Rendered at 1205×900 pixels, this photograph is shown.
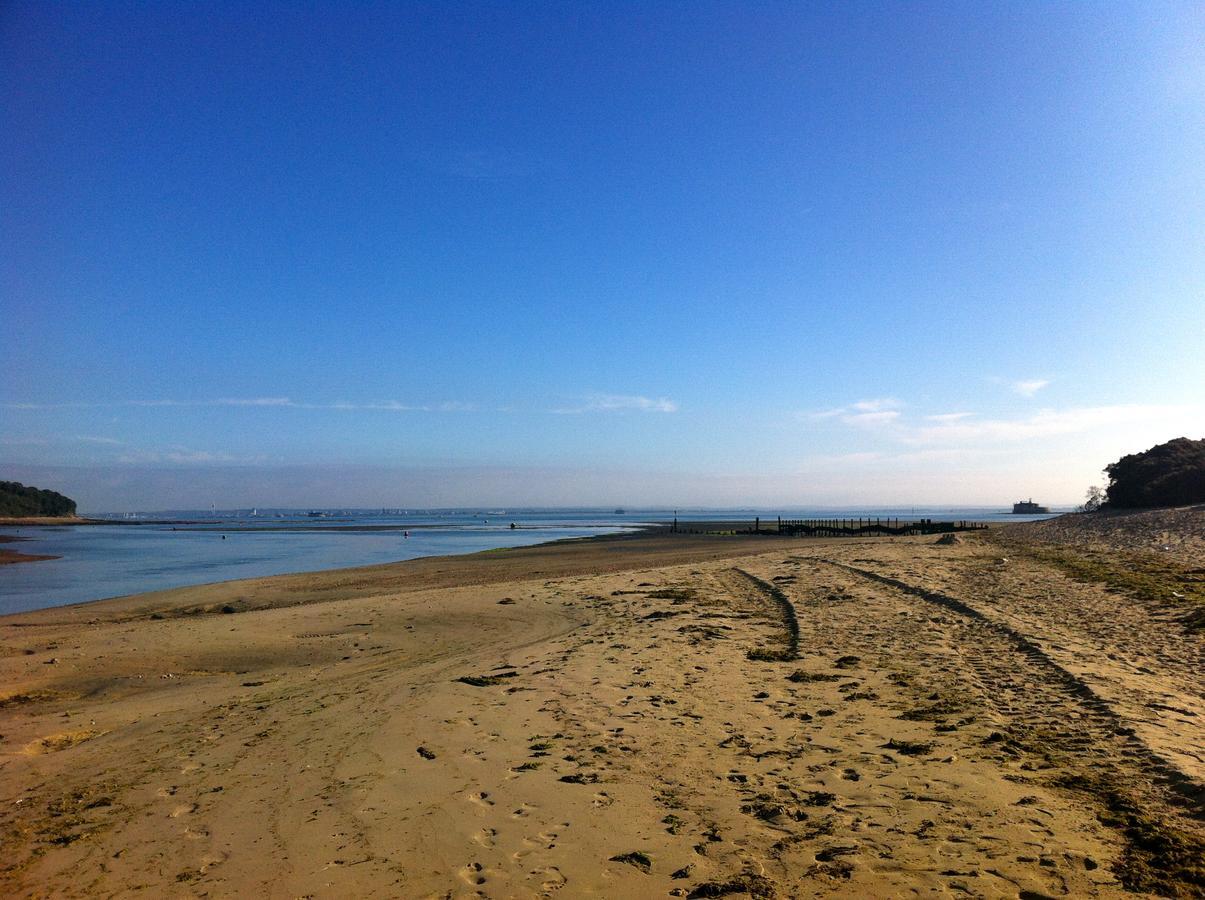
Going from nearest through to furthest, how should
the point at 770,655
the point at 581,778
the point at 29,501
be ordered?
1. the point at 581,778
2. the point at 770,655
3. the point at 29,501

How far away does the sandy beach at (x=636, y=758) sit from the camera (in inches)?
182

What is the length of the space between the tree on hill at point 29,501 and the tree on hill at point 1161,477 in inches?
6634

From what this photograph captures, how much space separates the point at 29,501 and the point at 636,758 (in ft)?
570

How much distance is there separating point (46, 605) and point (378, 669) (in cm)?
1952

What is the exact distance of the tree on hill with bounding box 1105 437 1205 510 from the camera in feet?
160

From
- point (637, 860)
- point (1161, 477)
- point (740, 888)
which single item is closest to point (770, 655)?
point (637, 860)

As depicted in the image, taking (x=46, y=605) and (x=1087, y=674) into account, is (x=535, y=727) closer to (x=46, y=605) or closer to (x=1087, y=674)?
(x=1087, y=674)

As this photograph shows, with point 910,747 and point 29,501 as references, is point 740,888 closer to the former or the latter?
point 910,747

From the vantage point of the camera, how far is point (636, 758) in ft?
21.4

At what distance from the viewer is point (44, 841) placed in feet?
18.0

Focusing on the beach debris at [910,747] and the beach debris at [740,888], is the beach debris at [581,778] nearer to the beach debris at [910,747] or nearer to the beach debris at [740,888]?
the beach debris at [740,888]

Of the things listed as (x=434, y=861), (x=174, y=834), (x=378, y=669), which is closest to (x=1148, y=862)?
(x=434, y=861)

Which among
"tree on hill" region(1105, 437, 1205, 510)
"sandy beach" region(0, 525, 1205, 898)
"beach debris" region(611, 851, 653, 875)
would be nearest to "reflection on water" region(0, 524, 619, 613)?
"sandy beach" region(0, 525, 1205, 898)

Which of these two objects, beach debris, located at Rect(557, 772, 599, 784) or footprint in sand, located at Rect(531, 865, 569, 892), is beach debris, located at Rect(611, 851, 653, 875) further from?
beach debris, located at Rect(557, 772, 599, 784)
